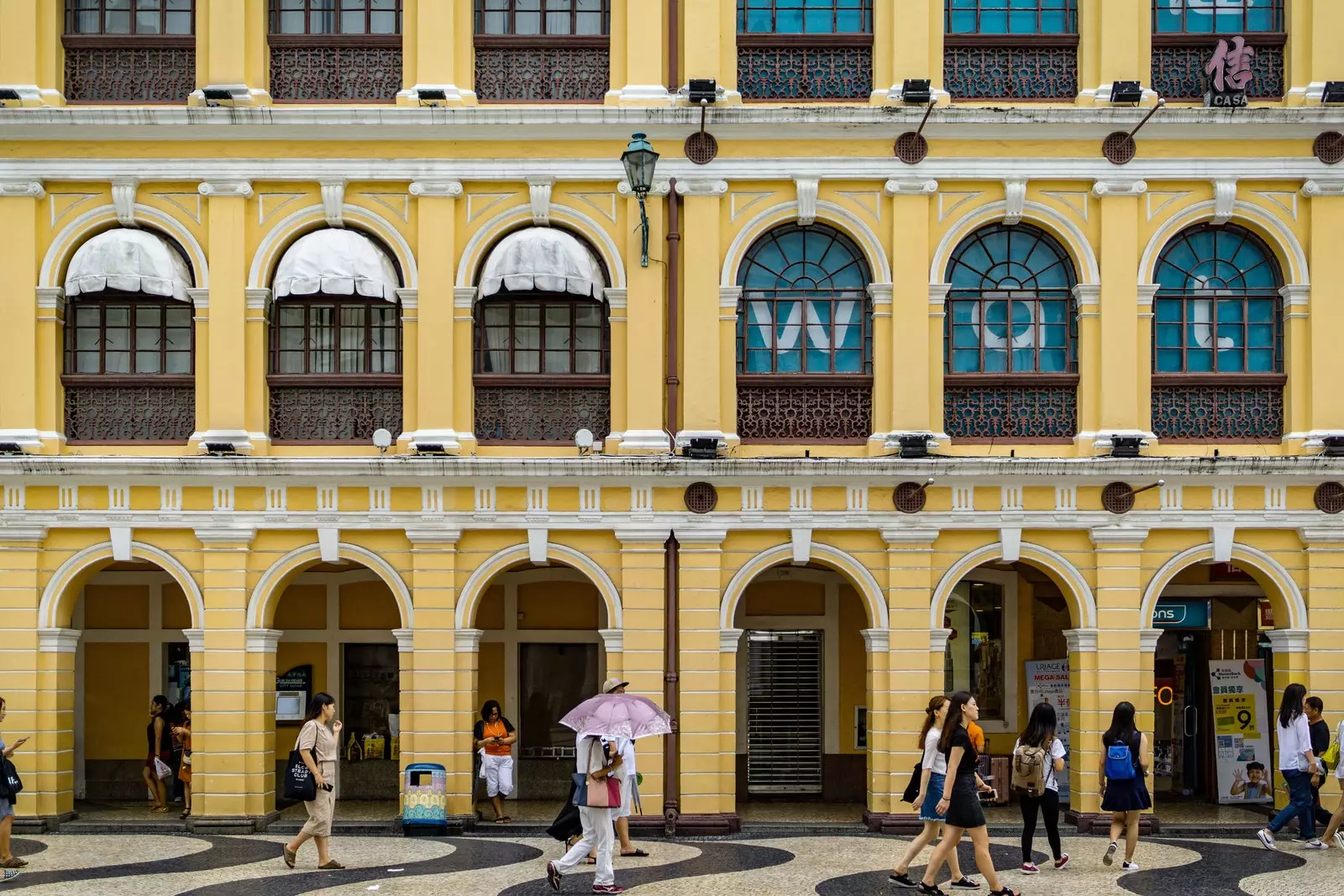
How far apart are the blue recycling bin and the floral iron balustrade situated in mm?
4204

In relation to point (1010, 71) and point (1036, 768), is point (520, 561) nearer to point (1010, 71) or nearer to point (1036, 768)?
point (1036, 768)

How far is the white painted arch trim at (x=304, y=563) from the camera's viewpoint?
19469 millimetres

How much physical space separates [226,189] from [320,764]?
7.59m

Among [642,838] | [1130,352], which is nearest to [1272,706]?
[1130,352]

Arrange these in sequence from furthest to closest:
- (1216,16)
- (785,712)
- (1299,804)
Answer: (785,712) → (1216,16) → (1299,804)

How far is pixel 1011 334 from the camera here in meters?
19.8

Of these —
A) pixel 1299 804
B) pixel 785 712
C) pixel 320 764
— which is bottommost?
pixel 1299 804

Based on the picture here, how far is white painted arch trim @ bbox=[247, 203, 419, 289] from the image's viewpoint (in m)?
19.6

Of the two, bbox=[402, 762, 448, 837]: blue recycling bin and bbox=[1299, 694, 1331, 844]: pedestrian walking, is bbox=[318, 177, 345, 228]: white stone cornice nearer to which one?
bbox=[402, 762, 448, 837]: blue recycling bin

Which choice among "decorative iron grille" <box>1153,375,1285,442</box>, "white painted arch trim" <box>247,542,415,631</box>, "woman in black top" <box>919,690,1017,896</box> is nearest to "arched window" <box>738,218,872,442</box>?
"decorative iron grille" <box>1153,375,1285,442</box>

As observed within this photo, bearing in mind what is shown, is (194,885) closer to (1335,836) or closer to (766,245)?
(766,245)

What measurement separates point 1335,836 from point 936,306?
24.9 ft

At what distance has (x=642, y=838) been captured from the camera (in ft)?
61.2

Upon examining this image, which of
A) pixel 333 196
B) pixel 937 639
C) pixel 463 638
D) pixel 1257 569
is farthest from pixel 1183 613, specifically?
pixel 333 196
